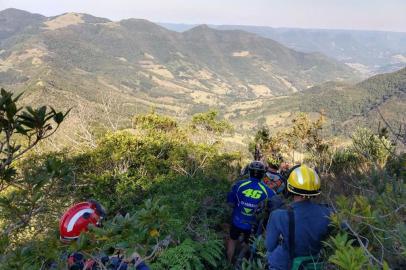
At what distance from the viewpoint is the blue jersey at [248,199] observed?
5.94m

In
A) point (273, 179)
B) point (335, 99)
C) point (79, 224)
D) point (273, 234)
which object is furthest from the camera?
point (335, 99)

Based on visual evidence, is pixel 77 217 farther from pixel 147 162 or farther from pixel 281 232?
pixel 147 162

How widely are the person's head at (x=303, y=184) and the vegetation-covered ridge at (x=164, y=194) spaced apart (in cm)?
26

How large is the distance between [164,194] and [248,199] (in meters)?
2.66

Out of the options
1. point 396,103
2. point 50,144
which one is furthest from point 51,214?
point 396,103

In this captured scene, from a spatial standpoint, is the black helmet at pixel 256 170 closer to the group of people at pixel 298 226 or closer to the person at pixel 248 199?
the person at pixel 248 199

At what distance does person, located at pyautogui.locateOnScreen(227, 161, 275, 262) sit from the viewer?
5941 mm

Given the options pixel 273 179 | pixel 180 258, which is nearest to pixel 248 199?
pixel 180 258

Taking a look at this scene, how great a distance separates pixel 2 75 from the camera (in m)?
199

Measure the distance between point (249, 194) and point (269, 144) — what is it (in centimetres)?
1089

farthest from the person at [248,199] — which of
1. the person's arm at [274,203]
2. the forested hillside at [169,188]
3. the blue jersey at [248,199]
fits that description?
the forested hillside at [169,188]

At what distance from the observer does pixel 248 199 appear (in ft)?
19.6

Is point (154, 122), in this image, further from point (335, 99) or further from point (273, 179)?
point (335, 99)

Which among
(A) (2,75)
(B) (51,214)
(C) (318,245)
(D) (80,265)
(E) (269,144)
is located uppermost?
(D) (80,265)
